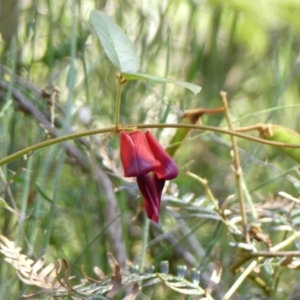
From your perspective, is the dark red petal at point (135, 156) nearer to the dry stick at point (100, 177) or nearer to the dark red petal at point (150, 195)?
the dark red petal at point (150, 195)

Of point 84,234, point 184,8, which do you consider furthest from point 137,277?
point 184,8

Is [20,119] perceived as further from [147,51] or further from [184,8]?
[184,8]

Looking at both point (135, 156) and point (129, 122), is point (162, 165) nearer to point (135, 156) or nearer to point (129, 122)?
point (135, 156)

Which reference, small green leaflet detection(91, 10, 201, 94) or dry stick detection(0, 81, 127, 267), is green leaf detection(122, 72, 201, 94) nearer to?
small green leaflet detection(91, 10, 201, 94)

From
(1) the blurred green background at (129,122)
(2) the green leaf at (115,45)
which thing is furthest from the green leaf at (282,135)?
(2) the green leaf at (115,45)

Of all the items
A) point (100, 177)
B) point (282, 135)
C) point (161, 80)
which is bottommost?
point (100, 177)

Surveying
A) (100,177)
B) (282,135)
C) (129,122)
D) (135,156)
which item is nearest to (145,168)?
(135,156)
